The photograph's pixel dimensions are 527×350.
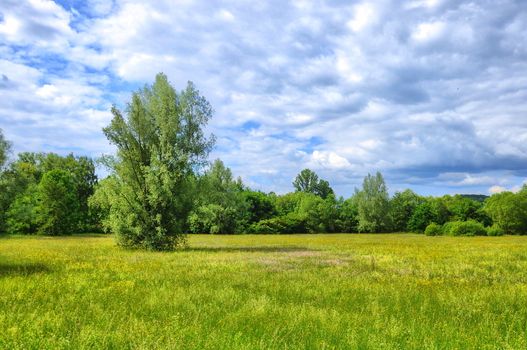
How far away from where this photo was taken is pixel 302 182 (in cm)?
16662

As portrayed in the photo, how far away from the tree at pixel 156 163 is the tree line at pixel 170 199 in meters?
0.08

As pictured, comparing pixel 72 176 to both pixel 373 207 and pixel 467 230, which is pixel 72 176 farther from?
pixel 467 230

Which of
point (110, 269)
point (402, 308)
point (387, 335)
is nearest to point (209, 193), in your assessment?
point (110, 269)

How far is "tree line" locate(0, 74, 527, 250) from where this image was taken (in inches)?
1210

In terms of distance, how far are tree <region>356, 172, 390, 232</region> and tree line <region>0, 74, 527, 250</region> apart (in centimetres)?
26

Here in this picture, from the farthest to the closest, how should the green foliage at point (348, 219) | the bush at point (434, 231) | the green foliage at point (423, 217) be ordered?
1. the green foliage at point (348, 219)
2. the green foliage at point (423, 217)
3. the bush at point (434, 231)

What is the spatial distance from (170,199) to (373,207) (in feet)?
272

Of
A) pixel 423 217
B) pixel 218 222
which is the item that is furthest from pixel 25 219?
pixel 423 217

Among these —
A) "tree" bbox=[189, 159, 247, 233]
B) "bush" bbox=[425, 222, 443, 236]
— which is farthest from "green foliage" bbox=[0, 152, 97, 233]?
"bush" bbox=[425, 222, 443, 236]

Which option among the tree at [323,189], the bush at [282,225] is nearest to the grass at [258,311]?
the bush at [282,225]

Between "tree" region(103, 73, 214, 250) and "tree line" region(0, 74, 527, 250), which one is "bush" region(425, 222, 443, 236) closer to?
"tree line" region(0, 74, 527, 250)

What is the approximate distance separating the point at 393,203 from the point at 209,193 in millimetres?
89280

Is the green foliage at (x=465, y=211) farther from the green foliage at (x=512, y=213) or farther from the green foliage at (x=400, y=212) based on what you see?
the green foliage at (x=512, y=213)

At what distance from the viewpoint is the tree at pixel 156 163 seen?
30.5m
